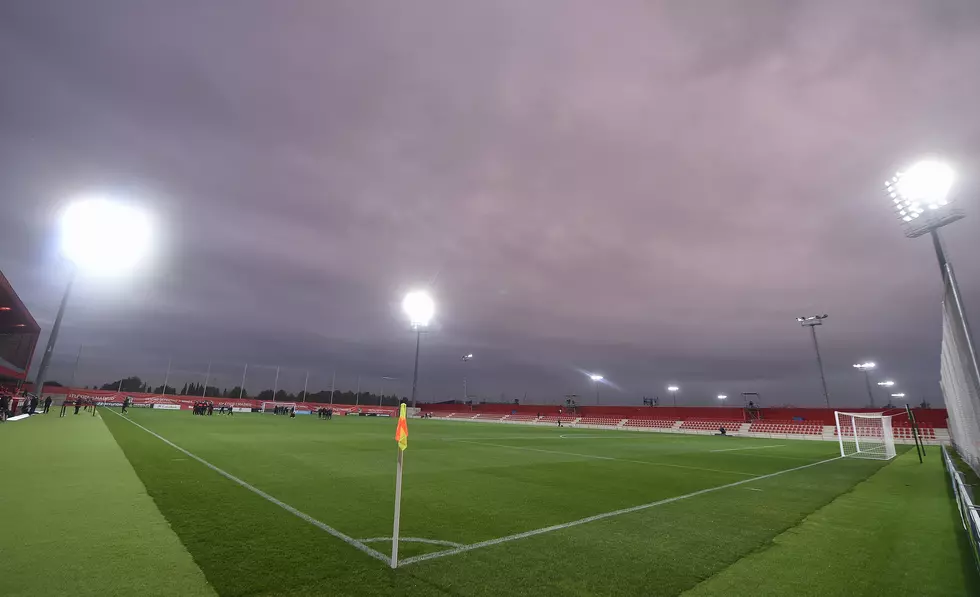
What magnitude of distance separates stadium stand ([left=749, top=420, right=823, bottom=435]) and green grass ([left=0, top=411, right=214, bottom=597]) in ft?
183

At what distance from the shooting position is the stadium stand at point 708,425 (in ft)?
176

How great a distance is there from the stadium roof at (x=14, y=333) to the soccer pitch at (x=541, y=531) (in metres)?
36.1

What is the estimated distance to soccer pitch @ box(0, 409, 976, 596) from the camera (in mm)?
4594

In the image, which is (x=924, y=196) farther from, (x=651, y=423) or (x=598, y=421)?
(x=598, y=421)

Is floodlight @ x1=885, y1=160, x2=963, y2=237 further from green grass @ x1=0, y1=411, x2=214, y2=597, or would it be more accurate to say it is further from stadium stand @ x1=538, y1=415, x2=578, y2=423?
stadium stand @ x1=538, y1=415, x2=578, y2=423

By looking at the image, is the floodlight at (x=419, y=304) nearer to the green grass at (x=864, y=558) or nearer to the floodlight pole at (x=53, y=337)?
the floodlight pole at (x=53, y=337)

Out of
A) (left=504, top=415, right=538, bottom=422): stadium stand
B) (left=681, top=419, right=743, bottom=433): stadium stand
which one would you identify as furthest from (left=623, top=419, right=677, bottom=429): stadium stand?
(left=504, top=415, right=538, bottom=422): stadium stand

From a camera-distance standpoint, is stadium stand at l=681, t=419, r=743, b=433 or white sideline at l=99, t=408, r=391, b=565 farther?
stadium stand at l=681, t=419, r=743, b=433

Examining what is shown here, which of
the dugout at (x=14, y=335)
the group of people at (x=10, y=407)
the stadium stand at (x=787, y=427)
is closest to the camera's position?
the group of people at (x=10, y=407)

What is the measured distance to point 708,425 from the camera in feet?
183

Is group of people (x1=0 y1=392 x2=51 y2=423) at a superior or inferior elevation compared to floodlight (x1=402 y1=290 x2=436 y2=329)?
inferior

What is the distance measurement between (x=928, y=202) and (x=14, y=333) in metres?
80.6

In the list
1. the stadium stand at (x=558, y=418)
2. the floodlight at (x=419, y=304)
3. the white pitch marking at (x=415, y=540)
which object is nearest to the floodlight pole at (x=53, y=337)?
the floodlight at (x=419, y=304)

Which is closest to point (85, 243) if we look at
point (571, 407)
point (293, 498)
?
point (293, 498)
